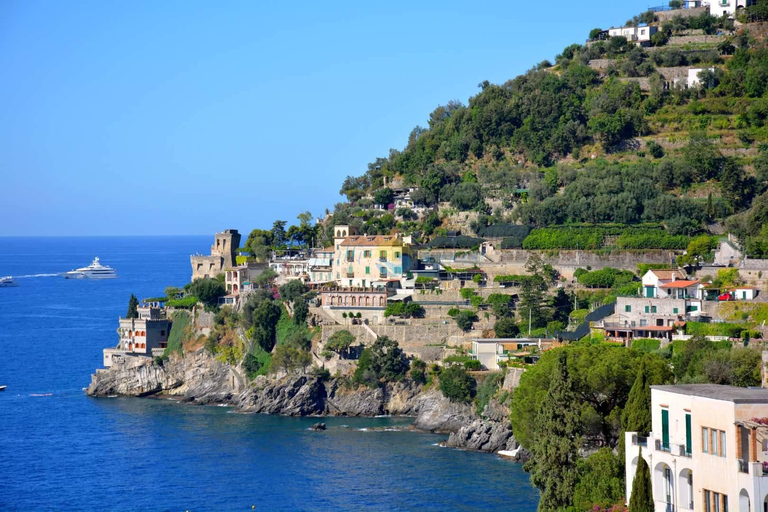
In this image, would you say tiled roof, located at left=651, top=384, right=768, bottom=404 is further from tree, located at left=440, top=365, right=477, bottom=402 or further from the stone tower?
the stone tower

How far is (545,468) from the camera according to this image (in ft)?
125

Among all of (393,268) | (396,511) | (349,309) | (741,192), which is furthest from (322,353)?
(741,192)

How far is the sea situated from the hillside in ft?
71.5

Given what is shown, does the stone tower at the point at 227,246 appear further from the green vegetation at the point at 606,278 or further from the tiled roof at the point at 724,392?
the tiled roof at the point at 724,392

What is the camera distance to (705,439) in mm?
28469

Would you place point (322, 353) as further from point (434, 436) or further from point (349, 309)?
point (434, 436)

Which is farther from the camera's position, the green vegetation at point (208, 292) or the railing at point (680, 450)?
the green vegetation at point (208, 292)

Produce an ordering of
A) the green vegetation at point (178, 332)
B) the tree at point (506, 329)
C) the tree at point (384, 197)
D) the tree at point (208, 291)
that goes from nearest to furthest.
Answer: the tree at point (506, 329)
the green vegetation at point (178, 332)
the tree at point (208, 291)
the tree at point (384, 197)

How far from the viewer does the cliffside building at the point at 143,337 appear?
78750 mm

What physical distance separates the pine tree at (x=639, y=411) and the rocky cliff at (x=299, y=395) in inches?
837

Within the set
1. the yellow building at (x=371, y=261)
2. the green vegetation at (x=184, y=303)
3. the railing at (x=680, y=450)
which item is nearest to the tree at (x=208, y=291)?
the green vegetation at (x=184, y=303)

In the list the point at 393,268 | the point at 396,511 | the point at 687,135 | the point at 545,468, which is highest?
the point at 687,135

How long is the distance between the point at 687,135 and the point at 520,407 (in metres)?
45.5

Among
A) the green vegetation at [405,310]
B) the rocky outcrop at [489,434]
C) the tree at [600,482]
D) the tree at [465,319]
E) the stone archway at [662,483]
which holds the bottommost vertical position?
the rocky outcrop at [489,434]
